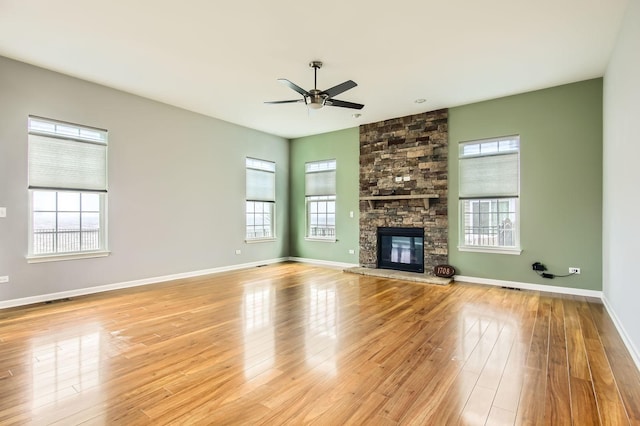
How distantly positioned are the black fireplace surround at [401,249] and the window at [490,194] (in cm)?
Answer: 85

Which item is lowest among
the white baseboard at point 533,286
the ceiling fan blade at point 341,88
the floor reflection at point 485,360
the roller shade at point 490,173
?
the floor reflection at point 485,360

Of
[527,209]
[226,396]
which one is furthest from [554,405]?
[527,209]

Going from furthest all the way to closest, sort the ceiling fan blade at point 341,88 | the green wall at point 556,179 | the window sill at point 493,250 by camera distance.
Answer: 1. the window sill at point 493,250
2. the green wall at point 556,179
3. the ceiling fan blade at point 341,88

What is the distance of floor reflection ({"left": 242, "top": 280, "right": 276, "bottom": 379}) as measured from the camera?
2648mm

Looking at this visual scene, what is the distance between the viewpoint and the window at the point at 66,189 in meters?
4.51

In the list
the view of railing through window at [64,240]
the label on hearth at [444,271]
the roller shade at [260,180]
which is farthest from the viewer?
the roller shade at [260,180]

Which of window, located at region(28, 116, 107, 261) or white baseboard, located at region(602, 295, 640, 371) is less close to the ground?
window, located at region(28, 116, 107, 261)

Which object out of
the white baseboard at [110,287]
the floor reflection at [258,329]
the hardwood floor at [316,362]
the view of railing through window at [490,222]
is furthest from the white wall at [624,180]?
the white baseboard at [110,287]

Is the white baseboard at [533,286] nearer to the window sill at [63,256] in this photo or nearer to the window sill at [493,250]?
the window sill at [493,250]

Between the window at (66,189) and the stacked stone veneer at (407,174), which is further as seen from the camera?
the stacked stone veneer at (407,174)

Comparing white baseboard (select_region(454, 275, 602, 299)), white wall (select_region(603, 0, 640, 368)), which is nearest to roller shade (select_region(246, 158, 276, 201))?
white baseboard (select_region(454, 275, 602, 299))

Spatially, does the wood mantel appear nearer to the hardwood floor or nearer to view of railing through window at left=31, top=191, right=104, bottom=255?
the hardwood floor

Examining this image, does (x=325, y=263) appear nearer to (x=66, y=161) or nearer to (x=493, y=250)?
(x=493, y=250)

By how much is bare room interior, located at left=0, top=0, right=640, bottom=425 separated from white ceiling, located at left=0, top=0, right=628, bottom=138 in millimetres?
31
